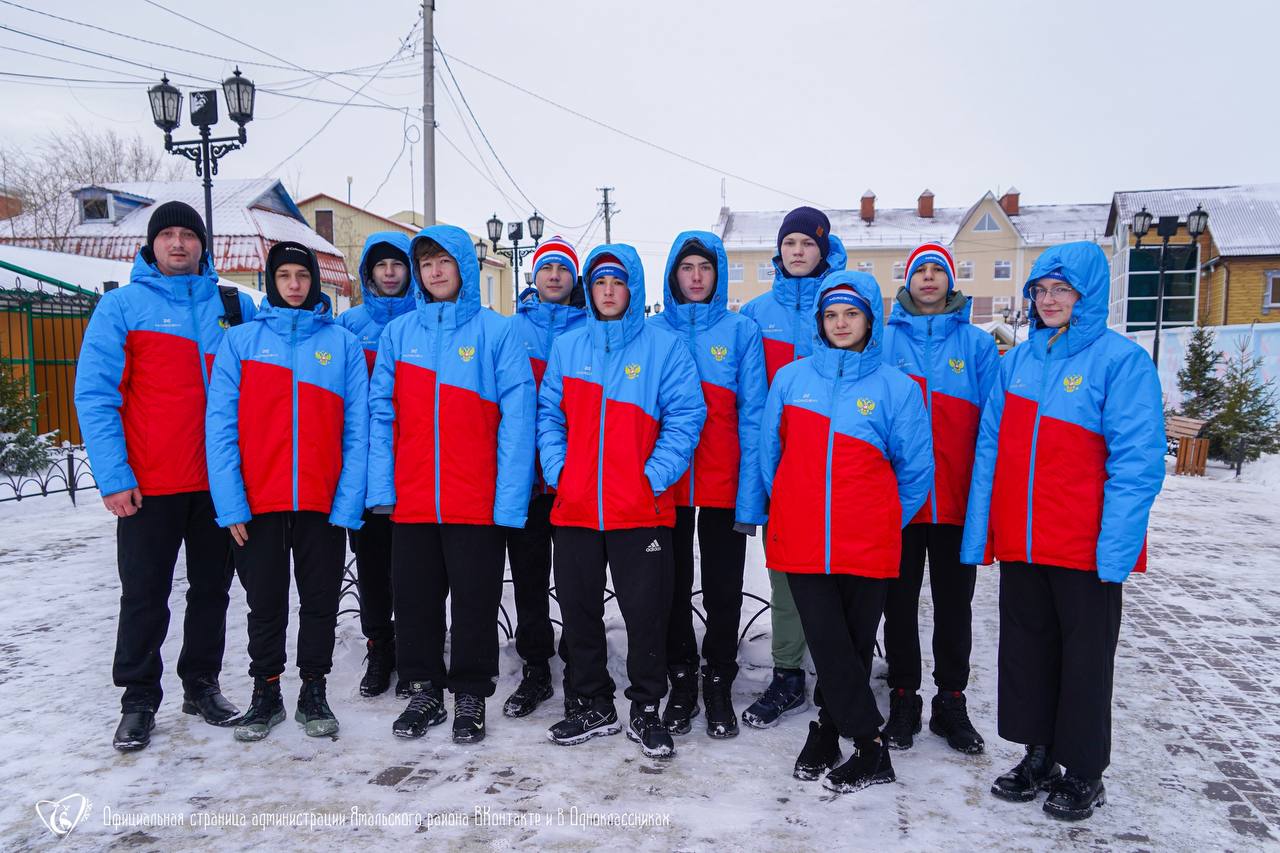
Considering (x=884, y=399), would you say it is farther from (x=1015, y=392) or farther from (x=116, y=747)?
(x=116, y=747)

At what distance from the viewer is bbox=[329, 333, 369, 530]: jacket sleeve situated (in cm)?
376

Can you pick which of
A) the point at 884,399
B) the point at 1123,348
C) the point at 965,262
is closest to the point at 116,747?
the point at 884,399

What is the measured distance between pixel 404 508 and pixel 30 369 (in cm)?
1248

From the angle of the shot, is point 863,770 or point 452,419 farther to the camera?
point 452,419

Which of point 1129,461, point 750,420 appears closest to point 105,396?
point 750,420

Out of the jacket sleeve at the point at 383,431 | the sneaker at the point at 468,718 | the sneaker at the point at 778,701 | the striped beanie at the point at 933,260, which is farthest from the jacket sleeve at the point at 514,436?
the striped beanie at the point at 933,260

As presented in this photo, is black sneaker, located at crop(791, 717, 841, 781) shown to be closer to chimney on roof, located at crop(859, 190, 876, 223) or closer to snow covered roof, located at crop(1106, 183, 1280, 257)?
snow covered roof, located at crop(1106, 183, 1280, 257)

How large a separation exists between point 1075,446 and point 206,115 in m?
10.3

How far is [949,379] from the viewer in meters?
3.78

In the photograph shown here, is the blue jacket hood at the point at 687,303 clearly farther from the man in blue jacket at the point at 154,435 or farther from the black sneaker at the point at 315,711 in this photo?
the black sneaker at the point at 315,711

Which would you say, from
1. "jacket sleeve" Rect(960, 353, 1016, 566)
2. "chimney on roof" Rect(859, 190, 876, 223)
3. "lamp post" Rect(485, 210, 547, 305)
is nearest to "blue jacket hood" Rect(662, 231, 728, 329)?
"jacket sleeve" Rect(960, 353, 1016, 566)

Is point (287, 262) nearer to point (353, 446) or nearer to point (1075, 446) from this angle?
point (353, 446)

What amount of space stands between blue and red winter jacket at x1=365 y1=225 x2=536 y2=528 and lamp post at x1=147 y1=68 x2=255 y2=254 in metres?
7.38

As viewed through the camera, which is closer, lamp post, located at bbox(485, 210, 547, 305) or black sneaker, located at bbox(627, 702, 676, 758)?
black sneaker, located at bbox(627, 702, 676, 758)
